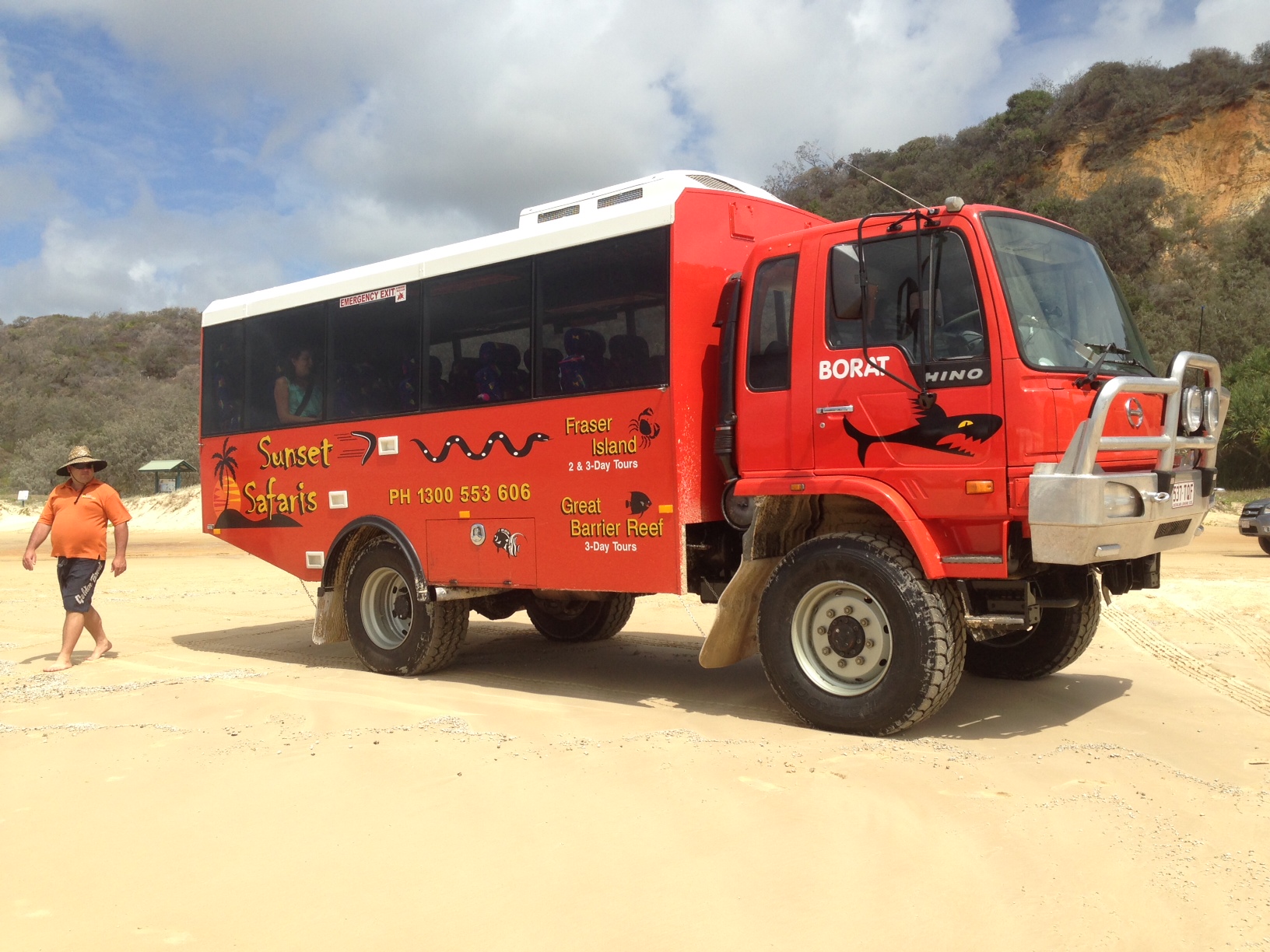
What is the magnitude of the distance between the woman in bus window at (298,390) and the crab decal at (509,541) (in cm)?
240

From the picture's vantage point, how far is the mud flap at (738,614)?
675 centimetres

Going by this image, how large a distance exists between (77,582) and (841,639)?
6734 mm

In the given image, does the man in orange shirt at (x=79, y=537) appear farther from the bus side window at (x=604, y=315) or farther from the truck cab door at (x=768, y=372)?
the truck cab door at (x=768, y=372)

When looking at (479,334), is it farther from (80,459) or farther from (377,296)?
(80,459)

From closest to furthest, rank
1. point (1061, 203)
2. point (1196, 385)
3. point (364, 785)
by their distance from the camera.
Result: point (364, 785), point (1196, 385), point (1061, 203)

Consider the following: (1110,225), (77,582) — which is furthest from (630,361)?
(1110,225)

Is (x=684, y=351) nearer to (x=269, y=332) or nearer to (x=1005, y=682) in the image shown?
(x=1005, y=682)

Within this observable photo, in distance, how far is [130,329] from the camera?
89.6 m

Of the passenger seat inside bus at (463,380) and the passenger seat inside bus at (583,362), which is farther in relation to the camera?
the passenger seat inside bus at (463,380)

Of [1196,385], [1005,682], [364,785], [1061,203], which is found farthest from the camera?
[1061,203]

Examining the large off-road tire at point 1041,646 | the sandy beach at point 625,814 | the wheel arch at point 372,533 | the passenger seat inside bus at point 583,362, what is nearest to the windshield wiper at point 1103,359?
the large off-road tire at point 1041,646

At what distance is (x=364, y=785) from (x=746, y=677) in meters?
3.70

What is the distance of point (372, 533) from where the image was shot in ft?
30.1

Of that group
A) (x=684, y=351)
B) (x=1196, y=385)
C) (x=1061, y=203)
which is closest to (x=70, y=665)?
(x=684, y=351)
